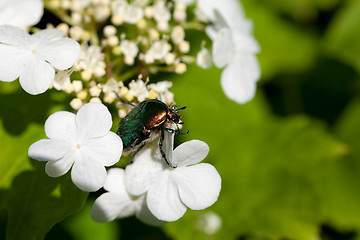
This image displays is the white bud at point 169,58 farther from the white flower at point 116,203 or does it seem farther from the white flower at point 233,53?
the white flower at point 116,203

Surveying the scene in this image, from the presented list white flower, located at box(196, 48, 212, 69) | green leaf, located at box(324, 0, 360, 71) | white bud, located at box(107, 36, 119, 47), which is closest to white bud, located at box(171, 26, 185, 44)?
white flower, located at box(196, 48, 212, 69)

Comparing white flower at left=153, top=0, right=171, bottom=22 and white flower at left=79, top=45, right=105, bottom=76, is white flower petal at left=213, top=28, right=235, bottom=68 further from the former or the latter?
white flower at left=79, top=45, right=105, bottom=76

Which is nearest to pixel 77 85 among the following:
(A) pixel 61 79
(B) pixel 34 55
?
(A) pixel 61 79

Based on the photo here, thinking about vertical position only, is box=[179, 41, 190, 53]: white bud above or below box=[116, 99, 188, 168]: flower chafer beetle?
above

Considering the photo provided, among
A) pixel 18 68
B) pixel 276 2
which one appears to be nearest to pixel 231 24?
→ pixel 18 68

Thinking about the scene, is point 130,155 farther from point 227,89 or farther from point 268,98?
point 268,98

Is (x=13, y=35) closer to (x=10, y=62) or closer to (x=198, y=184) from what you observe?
(x=10, y=62)
